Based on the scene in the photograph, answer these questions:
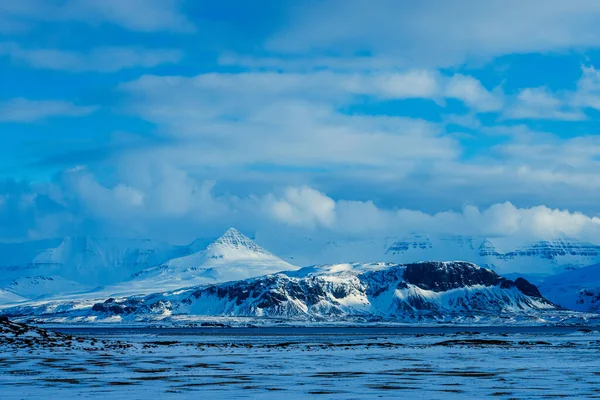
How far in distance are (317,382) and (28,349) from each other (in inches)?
1619

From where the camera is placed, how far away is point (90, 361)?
75.5 metres

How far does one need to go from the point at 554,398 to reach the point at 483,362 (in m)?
A: 30.7

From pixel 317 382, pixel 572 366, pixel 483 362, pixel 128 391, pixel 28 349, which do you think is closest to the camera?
pixel 128 391

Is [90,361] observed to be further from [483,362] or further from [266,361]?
[483,362]

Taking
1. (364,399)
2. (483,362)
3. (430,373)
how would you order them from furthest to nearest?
(483,362) → (430,373) → (364,399)

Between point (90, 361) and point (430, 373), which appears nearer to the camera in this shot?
point (430, 373)

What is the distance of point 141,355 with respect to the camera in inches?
3418

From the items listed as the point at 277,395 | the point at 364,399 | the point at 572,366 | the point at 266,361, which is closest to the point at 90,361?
the point at 266,361

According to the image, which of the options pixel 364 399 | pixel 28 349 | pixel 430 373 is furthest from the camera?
pixel 28 349

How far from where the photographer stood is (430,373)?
64562 mm

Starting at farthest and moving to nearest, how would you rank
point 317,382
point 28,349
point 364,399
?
point 28,349 < point 317,382 < point 364,399

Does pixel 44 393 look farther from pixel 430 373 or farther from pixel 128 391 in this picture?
pixel 430 373

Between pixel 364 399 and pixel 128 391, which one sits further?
pixel 128 391

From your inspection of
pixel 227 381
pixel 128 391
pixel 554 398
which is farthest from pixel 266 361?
pixel 554 398
